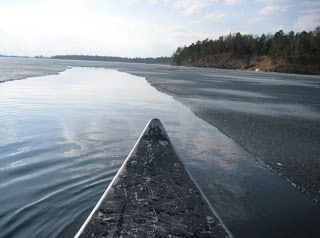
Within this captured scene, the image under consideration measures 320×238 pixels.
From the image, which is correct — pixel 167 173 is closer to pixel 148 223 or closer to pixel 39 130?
pixel 148 223

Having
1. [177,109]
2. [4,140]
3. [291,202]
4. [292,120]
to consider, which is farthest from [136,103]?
[291,202]

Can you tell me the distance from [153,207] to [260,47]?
461 feet

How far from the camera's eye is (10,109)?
50.2ft

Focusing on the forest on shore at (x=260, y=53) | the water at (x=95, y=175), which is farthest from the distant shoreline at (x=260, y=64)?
the water at (x=95, y=175)

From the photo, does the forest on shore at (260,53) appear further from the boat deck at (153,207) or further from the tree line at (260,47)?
the boat deck at (153,207)

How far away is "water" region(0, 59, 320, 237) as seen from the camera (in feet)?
18.1

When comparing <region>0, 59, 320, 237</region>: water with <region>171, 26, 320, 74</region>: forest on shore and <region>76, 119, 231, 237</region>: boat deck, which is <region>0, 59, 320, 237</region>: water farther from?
<region>171, 26, 320, 74</region>: forest on shore

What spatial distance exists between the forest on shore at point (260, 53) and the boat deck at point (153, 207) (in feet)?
355

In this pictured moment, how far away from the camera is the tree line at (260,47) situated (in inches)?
4458

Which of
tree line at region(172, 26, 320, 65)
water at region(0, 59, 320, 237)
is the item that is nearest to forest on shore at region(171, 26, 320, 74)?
tree line at region(172, 26, 320, 65)

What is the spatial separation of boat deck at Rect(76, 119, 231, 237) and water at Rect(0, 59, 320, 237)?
1.03 meters

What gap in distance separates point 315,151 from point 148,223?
8.14m

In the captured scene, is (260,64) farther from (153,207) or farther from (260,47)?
(153,207)

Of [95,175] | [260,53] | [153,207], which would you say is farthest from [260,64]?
[153,207]
